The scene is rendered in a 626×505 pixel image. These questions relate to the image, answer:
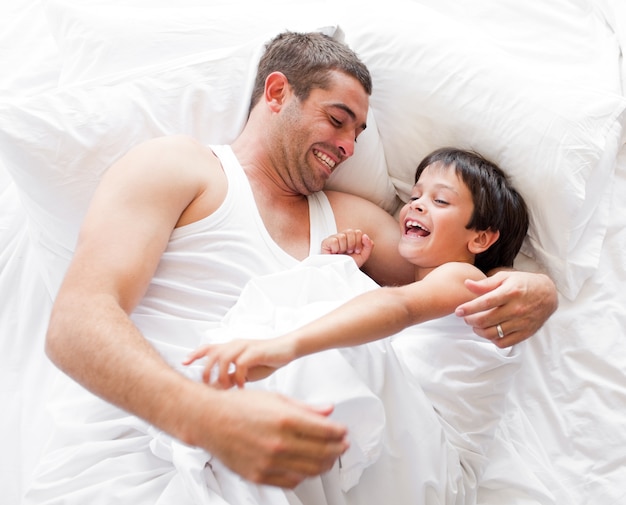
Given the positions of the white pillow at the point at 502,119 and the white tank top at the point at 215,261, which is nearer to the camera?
the white tank top at the point at 215,261

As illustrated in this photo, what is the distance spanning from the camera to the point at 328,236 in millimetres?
1599

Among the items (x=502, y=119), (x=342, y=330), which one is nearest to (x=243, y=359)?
(x=342, y=330)

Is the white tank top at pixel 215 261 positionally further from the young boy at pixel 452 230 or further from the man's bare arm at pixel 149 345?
the young boy at pixel 452 230

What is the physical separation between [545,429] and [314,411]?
0.73 m

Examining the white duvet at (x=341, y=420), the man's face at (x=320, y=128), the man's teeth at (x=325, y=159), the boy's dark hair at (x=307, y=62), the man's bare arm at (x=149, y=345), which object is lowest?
the white duvet at (x=341, y=420)

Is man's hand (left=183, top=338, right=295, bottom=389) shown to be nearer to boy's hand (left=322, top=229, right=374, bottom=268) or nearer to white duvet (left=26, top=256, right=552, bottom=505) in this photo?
white duvet (left=26, top=256, right=552, bottom=505)

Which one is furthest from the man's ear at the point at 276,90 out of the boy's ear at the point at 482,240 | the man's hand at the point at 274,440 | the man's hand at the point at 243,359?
the man's hand at the point at 274,440

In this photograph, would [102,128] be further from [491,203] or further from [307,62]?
[491,203]

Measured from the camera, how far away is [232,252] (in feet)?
4.72

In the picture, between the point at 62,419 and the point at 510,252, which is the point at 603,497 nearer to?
the point at 510,252

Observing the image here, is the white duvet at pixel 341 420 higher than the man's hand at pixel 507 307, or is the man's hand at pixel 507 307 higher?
the man's hand at pixel 507 307

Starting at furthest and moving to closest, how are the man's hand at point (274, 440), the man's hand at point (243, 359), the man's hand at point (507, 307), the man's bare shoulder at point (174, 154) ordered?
the man's bare shoulder at point (174, 154) → the man's hand at point (507, 307) → the man's hand at point (243, 359) → the man's hand at point (274, 440)

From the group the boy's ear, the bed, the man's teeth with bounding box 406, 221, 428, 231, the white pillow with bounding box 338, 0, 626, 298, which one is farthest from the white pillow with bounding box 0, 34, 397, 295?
the boy's ear

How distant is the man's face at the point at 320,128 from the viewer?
158cm
